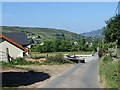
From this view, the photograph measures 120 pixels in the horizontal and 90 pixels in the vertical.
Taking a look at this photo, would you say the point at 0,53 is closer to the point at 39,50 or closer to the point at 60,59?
the point at 60,59

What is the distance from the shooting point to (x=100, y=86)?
60.4ft

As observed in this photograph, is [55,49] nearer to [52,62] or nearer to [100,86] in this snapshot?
[52,62]

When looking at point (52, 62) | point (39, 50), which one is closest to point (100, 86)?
point (52, 62)

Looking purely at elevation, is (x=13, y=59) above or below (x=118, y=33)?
below

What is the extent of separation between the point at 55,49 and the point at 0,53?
152ft

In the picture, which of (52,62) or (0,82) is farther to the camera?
(52,62)

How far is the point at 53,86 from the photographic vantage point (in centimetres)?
1869

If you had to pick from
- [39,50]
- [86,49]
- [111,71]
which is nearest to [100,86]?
[111,71]

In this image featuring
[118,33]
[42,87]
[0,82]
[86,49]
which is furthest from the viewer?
[86,49]

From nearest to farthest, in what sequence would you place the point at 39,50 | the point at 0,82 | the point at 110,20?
the point at 0,82 → the point at 110,20 → the point at 39,50

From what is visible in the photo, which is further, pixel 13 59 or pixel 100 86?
pixel 13 59

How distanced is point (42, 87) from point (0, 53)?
21.6 metres

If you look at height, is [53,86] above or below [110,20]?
below

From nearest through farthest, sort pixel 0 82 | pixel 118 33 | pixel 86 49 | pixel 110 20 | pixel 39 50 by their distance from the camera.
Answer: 1. pixel 0 82
2. pixel 118 33
3. pixel 110 20
4. pixel 39 50
5. pixel 86 49
